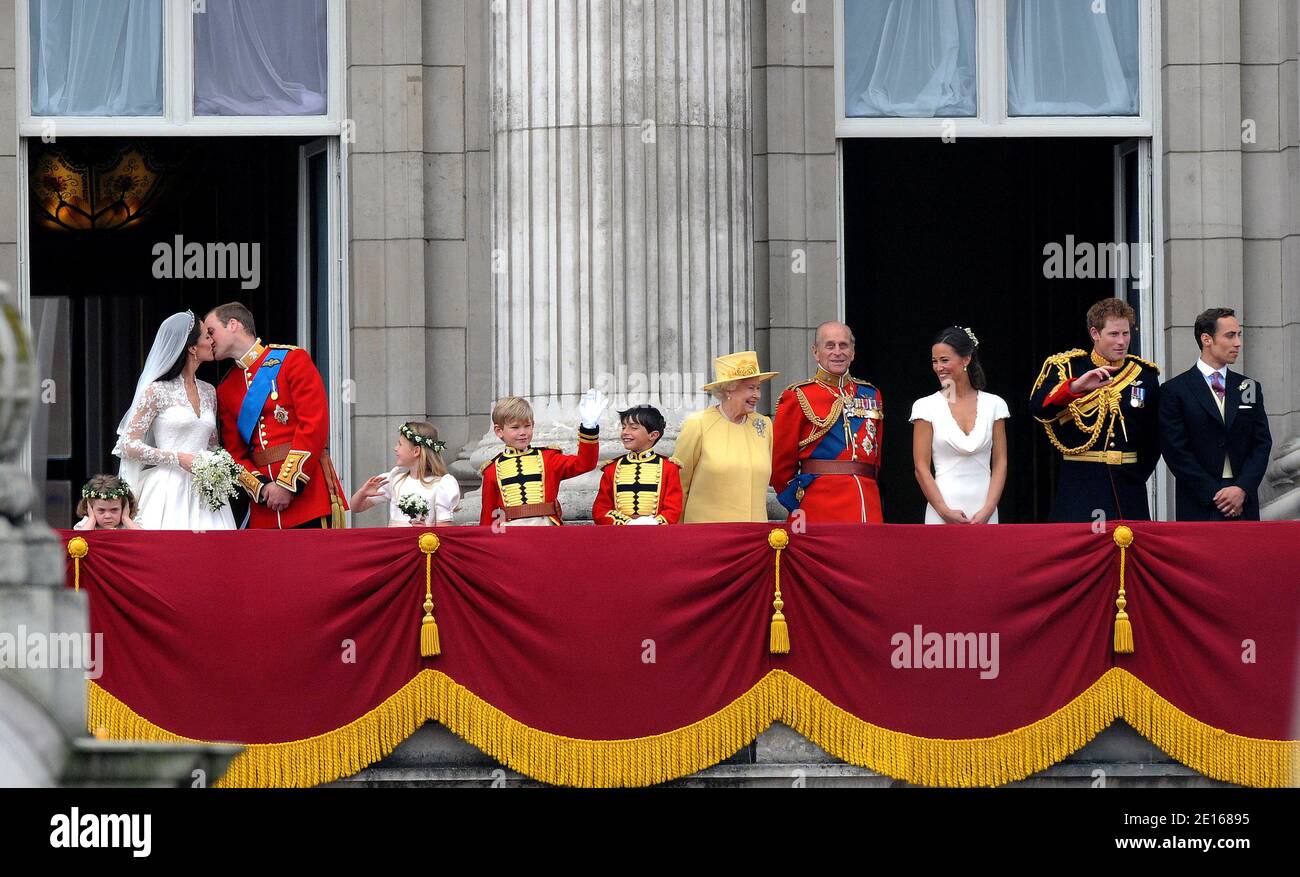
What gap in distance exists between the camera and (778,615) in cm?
1273

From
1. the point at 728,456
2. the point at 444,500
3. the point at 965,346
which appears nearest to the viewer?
the point at 728,456

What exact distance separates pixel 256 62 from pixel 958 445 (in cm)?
599

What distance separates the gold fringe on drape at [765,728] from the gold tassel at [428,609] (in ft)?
0.44

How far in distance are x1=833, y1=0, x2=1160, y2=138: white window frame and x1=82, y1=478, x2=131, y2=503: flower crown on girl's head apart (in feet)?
19.2

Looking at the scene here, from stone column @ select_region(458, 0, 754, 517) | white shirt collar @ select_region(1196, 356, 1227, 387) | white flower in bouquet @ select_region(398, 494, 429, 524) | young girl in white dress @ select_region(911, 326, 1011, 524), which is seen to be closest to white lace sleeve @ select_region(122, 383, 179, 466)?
white flower in bouquet @ select_region(398, 494, 429, 524)

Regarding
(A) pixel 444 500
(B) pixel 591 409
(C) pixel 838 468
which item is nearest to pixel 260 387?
(A) pixel 444 500

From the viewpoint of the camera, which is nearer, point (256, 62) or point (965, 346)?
point (965, 346)

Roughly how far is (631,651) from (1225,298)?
6.22 metres

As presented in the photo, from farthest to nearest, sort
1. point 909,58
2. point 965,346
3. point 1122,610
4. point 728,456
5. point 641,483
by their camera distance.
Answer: point 909,58 → point 965,346 → point 728,456 → point 641,483 → point 1122,610

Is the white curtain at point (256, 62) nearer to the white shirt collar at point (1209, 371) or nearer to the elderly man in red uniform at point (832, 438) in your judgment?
the elderly man in red uniform at point (832, 438)

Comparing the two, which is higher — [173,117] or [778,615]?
[173,117]

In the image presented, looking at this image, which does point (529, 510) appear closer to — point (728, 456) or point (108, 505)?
point (728, 456)

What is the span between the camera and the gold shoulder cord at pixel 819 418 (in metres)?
14.2
